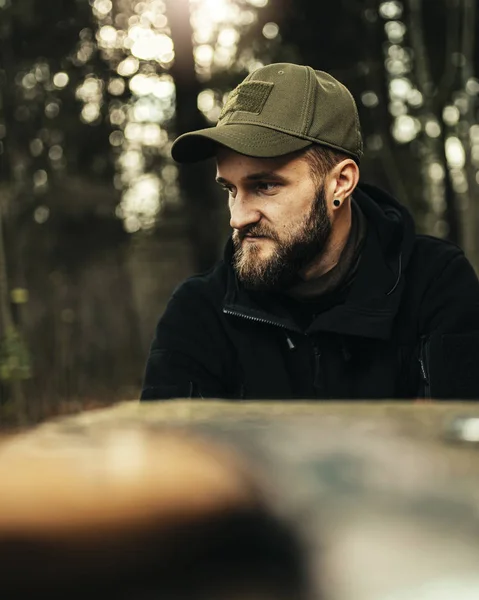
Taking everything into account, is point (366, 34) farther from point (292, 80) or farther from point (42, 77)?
point (292, 80)

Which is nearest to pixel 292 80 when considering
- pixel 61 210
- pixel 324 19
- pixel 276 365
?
pixel 276 365

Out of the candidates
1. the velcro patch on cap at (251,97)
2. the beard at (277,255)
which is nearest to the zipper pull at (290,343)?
the beard at (277,255)

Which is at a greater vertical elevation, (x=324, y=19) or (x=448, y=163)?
(x=324, y=19)

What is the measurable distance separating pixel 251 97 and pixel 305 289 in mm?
630

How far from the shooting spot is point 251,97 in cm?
257

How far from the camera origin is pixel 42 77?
9.38 m

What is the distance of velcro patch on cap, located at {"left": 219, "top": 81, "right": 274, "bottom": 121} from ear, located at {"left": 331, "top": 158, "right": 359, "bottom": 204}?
33 centimetres

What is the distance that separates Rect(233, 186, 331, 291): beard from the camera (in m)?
2.51

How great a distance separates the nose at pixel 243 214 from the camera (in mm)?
2500

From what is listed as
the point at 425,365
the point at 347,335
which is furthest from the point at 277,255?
the point at 425,365

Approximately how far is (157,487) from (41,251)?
9.34 m

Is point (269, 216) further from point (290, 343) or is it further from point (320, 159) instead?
point (290, 343)

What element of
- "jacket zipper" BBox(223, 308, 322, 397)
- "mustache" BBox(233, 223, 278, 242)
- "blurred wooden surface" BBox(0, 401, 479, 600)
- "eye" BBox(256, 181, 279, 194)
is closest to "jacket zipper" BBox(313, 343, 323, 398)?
"jacket zipper" BBox(223, 308, 322, 397)

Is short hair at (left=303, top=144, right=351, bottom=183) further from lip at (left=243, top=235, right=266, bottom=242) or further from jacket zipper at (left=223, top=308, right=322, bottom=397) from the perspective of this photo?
jacket zipper at (left=223, top=308, right=322, bottom=397)
